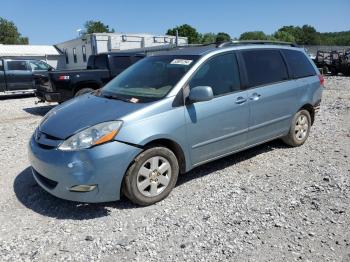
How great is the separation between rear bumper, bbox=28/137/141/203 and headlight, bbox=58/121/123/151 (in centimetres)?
6

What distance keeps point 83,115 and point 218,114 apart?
66.4 inches

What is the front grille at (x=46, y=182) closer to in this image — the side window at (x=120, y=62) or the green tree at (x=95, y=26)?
the side window at (x=120, y=62)

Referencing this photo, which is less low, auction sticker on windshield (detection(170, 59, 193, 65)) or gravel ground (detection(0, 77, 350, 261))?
auction sticker on windshield (detection(170, 59, 193, 65))

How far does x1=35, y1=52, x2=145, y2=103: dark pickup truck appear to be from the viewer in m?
10.0

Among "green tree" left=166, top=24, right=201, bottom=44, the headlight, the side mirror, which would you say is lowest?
the headlight

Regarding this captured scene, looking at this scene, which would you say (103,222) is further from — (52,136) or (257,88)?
(257,88)

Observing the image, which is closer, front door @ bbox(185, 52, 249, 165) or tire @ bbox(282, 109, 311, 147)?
front door @ bbox(185, 52, 249, 165)

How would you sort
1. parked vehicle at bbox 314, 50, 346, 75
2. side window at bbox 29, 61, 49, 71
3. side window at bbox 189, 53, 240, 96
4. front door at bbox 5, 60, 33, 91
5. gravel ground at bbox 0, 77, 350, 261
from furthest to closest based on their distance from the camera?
1. parked vehicle at bbox 314, 50, 346, 75
2. side window at bbox 29, 61, 49, 71
3. front door at bbox 5, 60, 33, 91
4. side window at bbox 189, 53, 240, 96
5. gravel ground at bbox 0, 77, 350, 261

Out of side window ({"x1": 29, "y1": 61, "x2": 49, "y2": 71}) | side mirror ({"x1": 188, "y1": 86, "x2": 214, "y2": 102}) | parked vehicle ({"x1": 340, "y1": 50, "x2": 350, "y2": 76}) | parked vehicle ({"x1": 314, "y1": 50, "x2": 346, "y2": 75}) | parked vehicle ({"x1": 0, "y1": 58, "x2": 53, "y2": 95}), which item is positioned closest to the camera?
side mirror ({"x1": 188, "y1": 86, "x2": 214, "y2": 102})

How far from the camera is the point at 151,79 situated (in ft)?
15.7

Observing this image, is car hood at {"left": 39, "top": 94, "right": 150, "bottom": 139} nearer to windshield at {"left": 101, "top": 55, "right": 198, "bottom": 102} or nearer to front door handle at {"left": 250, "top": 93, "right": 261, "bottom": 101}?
windshield at {"left": 101, "top": 55, "right": 198, "bottom": 102}

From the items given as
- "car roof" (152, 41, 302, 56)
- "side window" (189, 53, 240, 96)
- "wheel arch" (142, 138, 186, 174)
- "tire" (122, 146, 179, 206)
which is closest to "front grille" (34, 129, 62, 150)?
"tire" (122, 146, 179, 206)

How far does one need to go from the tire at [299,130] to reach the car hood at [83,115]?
3071mm

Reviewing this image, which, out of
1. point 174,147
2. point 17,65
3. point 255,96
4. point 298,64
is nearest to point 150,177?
point 174,147
